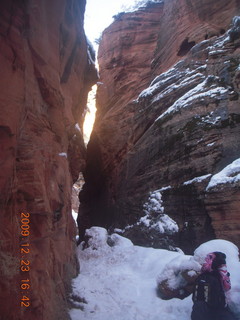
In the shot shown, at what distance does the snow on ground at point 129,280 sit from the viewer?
700cm

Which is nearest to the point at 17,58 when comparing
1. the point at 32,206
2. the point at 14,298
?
the point at 32,206

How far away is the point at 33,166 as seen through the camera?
20.5ft

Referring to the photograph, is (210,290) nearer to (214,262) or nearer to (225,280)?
(225,280)

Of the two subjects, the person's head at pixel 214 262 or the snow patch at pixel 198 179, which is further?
the snow patch at pixel 198 179

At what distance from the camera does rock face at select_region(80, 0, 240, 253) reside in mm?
10867

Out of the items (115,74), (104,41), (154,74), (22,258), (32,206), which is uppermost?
(104,41)

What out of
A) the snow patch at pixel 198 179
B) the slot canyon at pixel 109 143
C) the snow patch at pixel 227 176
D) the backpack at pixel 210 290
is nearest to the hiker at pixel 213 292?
the backpack at pixel 210 290

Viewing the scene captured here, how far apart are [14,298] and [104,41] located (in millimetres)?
28643

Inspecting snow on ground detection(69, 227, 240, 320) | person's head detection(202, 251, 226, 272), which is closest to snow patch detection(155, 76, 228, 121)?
snow on ground detection(69, 227, 240, 320)

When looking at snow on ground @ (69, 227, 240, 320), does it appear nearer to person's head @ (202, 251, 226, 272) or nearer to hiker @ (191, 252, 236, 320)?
hiker @ (191, 252, 236, 320)

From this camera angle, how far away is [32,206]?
20.0ft

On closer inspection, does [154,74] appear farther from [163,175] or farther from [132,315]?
[132,315]

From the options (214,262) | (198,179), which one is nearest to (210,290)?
(214,262)

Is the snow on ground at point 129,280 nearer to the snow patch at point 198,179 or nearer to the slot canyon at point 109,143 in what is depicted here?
the slot canyon at point 109,143
